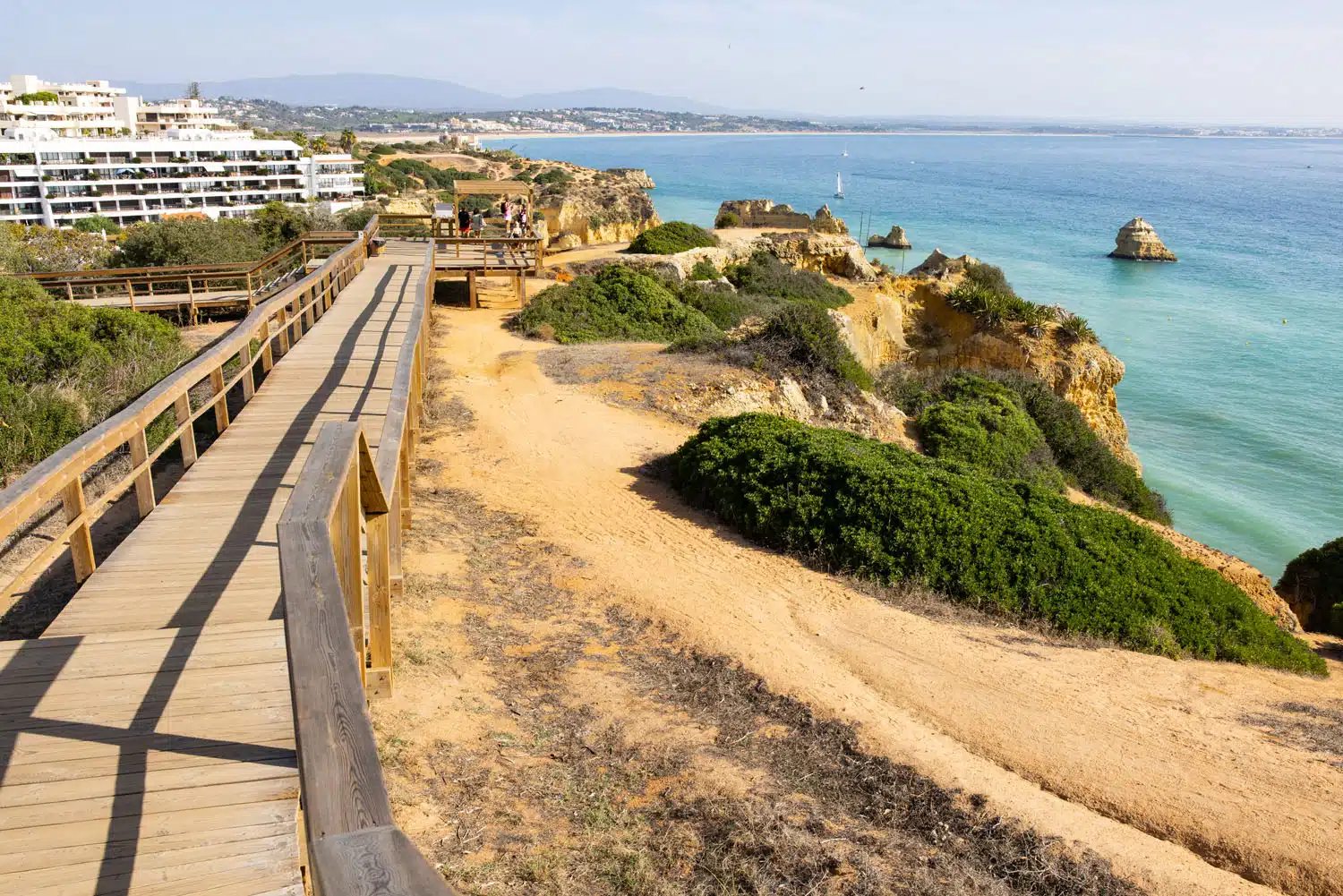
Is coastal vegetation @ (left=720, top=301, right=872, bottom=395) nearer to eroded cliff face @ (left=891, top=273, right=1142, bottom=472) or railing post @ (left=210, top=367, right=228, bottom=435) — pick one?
railing post @ (left=210, top=367, right=228, bottom=435)

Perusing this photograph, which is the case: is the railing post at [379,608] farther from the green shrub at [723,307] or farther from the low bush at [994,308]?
the low bush at [994,308]

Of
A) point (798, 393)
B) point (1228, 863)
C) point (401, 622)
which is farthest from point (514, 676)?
point (798, 393)

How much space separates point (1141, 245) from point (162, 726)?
237 feet

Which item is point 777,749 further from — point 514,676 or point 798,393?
point 798,393

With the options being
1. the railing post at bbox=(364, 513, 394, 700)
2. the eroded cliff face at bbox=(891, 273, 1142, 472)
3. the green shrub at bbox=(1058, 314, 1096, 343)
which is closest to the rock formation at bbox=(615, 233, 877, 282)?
the eroded cliff face at bbox=(891, 273, 1142, 472)

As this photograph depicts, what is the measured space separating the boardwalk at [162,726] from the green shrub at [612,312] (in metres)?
14.2

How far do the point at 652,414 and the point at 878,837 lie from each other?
1001 cm

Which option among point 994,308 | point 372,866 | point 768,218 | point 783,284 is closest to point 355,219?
point 783,284

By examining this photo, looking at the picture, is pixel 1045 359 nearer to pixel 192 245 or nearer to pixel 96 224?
pixel 192 245

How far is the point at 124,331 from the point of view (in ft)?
48.6

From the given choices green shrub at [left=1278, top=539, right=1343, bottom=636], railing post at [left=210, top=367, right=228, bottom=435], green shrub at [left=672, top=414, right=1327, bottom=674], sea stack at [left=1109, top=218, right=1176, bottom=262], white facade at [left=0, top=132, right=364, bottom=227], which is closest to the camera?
railing post at [left=210, top=367, right=228, bottom=435]

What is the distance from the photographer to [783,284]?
94.5ft

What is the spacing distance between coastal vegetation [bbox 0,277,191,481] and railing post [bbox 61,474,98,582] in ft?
20.9

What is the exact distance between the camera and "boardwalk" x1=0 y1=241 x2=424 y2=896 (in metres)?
2.76
